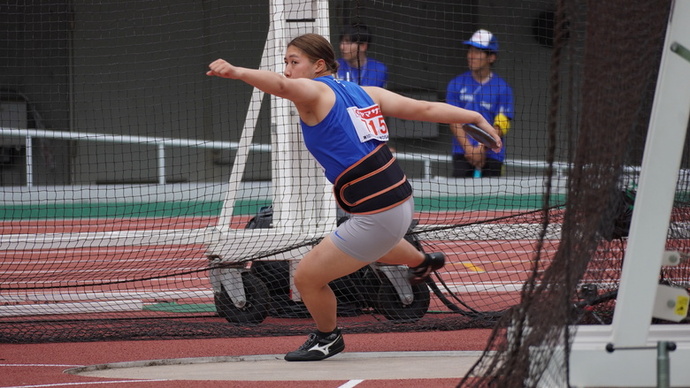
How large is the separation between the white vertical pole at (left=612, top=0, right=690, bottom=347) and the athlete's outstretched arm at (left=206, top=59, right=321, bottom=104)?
172cm

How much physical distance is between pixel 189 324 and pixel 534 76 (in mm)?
11468

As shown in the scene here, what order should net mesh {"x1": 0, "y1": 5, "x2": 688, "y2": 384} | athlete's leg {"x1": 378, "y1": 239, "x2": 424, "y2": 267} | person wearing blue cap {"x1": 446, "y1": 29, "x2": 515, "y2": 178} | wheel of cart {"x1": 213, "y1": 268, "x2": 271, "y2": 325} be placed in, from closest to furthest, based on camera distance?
net mesh {"x1": 0, "y1": 5, "x2": 688, "y2": 384}, athlete's leg {"x1": 378, "y1": 239, "x2": 424, "y2": 267}, wheel of cart {"x1": 213, "y1": 268, "x2": 271, "y2": 325}, person wearing blue cap {"x1": 446, "y1": 29, "x2": 515, "y2": 178}

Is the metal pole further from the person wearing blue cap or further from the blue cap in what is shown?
the blue cap

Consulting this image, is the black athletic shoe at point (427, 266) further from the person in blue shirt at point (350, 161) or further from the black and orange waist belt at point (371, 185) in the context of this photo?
the black and orange waist belt at point (371, 185)

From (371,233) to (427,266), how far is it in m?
0.71

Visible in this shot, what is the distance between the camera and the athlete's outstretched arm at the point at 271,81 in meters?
4.19

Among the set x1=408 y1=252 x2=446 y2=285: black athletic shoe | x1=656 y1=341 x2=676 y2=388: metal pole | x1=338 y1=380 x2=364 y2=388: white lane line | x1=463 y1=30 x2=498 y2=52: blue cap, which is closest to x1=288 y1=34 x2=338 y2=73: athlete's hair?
x1=408 y1=252 x2=446 y2=285: black athletic shoe

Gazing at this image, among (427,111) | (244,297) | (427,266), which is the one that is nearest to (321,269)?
(427,266)

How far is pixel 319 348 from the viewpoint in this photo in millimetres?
5516

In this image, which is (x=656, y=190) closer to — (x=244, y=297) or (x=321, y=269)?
(x=321, y=269)

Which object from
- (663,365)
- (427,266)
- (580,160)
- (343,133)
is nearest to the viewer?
(663,365)

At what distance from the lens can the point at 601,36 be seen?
11.2 feet

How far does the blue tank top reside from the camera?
5.03 metres

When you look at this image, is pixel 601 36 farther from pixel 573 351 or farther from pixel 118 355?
pixel 118 355
